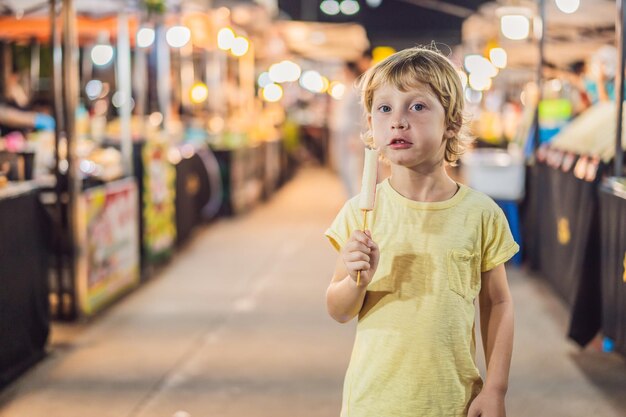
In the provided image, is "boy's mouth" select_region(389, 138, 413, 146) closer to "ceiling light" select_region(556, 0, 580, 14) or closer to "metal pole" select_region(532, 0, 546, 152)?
"metal pole" select_region(532, 0, 546, 152)

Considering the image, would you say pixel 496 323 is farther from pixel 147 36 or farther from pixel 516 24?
pixel 516 24

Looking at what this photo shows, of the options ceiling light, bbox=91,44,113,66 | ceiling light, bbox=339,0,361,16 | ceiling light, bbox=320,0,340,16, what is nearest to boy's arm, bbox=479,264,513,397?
ceiling light, bbox=91,44,113,66

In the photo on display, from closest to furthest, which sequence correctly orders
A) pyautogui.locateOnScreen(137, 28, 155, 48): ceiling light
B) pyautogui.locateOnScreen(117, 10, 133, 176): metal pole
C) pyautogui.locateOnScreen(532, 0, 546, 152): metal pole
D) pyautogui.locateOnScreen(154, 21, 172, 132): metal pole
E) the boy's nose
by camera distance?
the boy's nose < pyautogui.locateOnScreen(117, 10, 133, 176): metal pole < pyautogui.locateOnScreen(532, 0, 546, 152): metal pole < pyautogui.locateOnScreen(137, 28, 155, 48): ceiling light < pyautogui.locateOnScreen(154, 21, 172, 132): metal pole

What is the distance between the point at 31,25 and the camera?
1256cm

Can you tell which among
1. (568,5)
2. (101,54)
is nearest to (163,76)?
(568,5)

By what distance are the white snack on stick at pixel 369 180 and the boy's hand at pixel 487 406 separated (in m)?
0.56

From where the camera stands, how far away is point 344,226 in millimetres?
2305

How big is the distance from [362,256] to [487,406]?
0.51 meters

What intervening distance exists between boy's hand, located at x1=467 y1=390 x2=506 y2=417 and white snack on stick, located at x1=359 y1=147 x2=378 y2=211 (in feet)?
1.85

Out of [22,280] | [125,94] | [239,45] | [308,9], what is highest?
[308,9]

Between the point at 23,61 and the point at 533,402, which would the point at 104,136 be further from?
the point at 23,61

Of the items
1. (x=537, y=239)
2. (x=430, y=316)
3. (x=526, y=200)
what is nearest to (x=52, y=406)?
(x=430, y=316)

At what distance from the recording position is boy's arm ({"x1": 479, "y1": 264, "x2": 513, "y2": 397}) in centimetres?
225

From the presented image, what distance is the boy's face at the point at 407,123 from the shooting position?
2.14m
